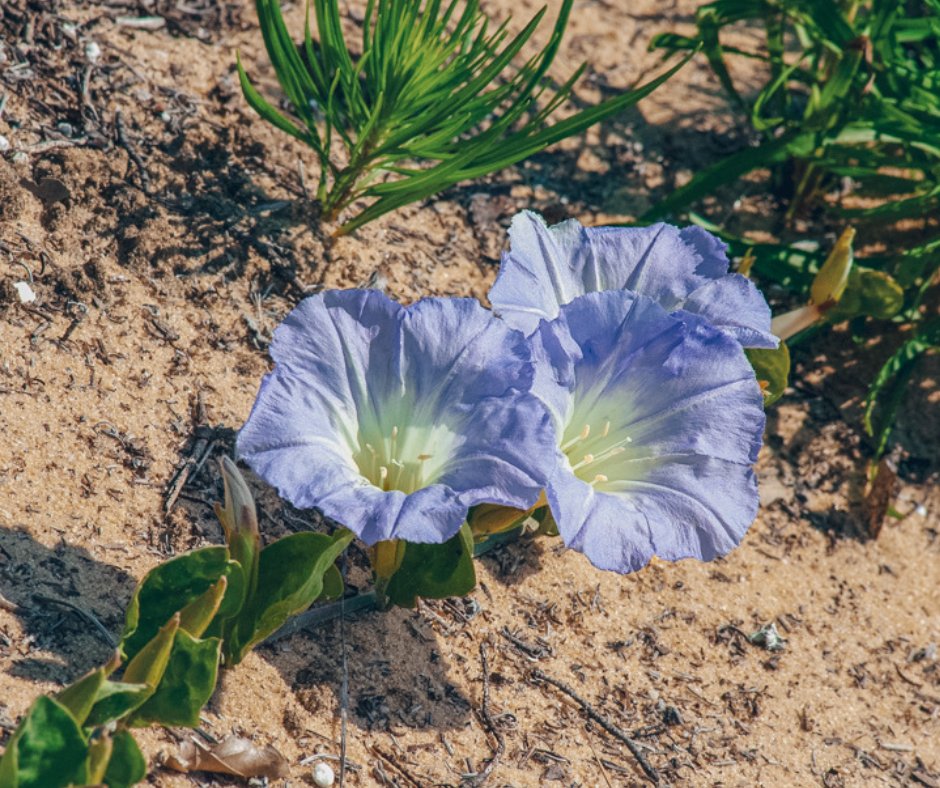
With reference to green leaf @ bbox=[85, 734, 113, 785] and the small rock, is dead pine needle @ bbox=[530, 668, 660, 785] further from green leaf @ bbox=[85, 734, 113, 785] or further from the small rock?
green leaf @ bbox=[85, 734, 113, 785]

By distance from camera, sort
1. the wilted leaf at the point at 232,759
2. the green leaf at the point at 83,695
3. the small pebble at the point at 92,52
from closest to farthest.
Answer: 1. the green leaf at the point at 83,695
2. the wilted leaf at the point at 232,759
3. the small pebble at the point at 92,52

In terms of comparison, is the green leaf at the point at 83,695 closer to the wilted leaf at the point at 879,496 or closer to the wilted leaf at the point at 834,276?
the wilted leaf at the point at 834,276

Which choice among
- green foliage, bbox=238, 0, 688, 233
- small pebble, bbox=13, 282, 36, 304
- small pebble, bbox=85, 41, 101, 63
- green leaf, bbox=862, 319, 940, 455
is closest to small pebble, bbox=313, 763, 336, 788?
A: small pebble, bbox=13, 282, 36, 304

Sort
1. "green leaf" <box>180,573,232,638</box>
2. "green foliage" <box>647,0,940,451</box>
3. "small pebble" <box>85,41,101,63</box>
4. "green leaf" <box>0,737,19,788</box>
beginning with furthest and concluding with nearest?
"green foliage" <box>647,0,940,451</box> < "small pebble" <box>85,41,101,63</box> < "green leaf" <box>180,573,232,638</box> < "green leaf" <box>0,737,19,788</box>

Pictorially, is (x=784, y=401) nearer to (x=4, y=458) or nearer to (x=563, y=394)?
(x=563, y=394)

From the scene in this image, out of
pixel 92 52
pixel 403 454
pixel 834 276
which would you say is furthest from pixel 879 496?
pixel 92 52

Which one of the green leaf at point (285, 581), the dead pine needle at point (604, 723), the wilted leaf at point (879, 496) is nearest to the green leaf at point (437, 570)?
the green leaf at point (285, 581)

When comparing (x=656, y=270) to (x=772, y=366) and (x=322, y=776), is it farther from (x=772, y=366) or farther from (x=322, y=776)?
(x=322, y=776)
